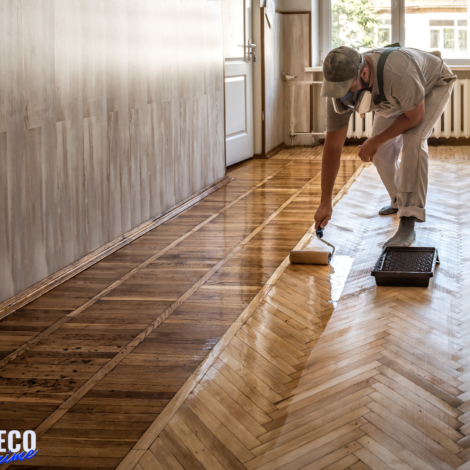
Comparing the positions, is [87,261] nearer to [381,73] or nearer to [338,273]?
[338,273]

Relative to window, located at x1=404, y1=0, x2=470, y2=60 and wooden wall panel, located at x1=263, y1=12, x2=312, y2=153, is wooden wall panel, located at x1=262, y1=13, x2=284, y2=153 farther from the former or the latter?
window, located at x1=404, y1=0, x2=470, y2=60

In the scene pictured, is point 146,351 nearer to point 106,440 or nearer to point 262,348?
point 262,348

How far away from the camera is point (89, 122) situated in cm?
290

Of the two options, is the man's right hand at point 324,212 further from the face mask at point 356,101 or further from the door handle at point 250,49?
the door handle at point 250,49

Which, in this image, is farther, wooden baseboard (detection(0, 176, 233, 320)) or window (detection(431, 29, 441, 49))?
window (detection(431, 29, 441, 49))

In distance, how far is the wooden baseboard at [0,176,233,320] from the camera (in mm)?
2371

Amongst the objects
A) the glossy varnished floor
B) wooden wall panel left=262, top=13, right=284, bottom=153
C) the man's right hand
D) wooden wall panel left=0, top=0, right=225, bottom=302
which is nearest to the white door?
wooden wall panel left=262, top=13, right=284, bottom=153

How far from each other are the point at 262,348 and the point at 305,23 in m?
5.59

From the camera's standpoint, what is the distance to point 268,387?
1672 mm

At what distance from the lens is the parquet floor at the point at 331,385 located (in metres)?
1.37

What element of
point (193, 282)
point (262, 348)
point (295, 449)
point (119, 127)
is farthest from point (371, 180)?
point (295, 449)

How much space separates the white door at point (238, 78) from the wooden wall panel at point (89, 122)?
1.05 m

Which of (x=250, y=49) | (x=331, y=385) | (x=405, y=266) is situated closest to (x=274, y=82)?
(x=250, y=49)

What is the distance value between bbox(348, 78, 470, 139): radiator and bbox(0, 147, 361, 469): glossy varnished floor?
3.58 m
